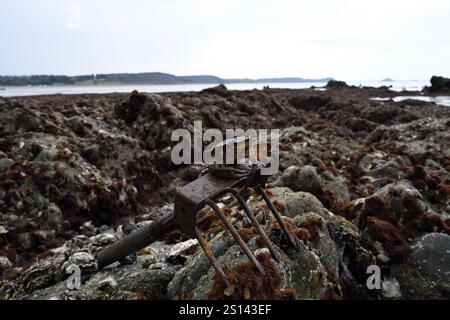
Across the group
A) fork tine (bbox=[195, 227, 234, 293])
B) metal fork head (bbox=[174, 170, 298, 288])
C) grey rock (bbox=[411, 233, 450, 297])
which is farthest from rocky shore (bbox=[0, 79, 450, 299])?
metal fork head (bbox=[174, 170, 298, 288])

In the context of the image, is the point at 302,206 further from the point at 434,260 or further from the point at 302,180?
the point at 302,180

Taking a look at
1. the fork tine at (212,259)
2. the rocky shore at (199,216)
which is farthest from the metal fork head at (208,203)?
the rocky shore at (199,216)

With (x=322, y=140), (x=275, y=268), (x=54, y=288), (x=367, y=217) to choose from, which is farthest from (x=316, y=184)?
(x=322, y=140)

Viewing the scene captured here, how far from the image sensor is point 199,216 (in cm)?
834

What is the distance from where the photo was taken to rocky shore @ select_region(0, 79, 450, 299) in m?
5.12

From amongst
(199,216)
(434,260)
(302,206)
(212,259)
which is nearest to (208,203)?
(212,259)

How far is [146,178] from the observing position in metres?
16.3

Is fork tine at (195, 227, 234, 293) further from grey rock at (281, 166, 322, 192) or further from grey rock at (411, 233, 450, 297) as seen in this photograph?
grey rock at (281, 166, 322, 192)

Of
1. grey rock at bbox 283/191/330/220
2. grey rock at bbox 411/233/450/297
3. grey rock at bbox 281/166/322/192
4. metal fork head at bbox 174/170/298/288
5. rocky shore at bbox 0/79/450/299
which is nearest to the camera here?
metal fork head at bbox 174/170/298/288

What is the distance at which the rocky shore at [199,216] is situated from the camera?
5117 mm

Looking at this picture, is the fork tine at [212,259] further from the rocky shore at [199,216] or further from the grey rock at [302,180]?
the grey rock at [302,180]
